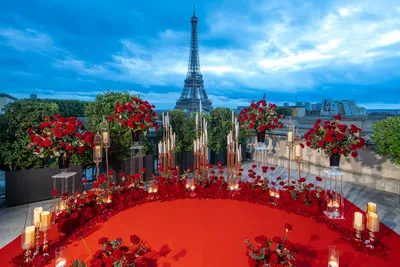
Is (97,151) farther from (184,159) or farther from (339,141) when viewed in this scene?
(184,159)

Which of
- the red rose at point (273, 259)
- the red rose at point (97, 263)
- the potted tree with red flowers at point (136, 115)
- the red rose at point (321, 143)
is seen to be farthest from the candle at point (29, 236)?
the red rose at point (321, 143)

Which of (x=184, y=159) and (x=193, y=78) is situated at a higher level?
(x=193, y=78)

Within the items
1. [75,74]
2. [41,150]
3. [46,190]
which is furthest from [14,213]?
[75,74]

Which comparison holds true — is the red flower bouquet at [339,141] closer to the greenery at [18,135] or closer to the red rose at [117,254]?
the red rose at [117,254]

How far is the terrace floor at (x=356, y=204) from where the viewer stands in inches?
139

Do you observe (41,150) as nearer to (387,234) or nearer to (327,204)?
(327,204)

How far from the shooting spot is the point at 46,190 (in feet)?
15.6

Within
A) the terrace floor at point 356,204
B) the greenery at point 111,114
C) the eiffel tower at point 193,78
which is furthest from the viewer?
the eiffel tower at point 193,78

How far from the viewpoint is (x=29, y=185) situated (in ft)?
15.1

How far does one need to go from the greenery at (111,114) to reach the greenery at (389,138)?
17.5 feet

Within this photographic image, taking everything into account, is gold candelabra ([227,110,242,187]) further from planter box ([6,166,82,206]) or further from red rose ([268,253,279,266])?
planter box ([6,166,82,206])

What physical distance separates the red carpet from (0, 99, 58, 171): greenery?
245cm

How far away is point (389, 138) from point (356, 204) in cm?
140

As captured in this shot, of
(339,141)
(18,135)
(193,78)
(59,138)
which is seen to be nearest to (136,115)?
(59,138)
